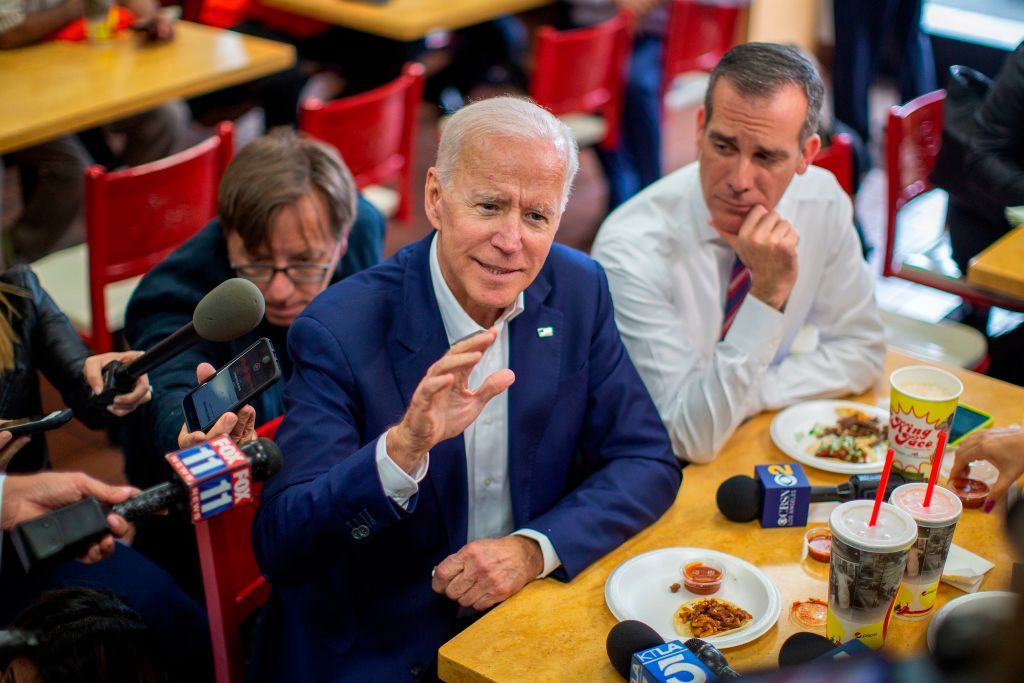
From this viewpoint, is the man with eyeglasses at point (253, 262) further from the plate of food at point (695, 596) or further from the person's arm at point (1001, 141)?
the person's arm at point (1001, 141)

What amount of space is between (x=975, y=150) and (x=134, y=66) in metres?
2.99

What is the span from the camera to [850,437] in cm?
221

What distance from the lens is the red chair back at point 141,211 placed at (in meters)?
3.03

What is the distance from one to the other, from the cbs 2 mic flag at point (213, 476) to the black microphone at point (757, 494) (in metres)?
0.90

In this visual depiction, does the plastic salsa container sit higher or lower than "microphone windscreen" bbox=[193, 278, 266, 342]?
lower

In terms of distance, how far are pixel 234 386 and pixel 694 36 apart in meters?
4.22

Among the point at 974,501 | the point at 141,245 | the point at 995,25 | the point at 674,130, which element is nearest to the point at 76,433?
the point at 141,245

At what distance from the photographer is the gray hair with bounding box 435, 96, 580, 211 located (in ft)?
6.15

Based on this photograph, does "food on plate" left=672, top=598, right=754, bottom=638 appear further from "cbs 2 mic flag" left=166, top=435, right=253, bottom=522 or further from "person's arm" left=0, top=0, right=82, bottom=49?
"person's arm" left=0, top=0, right=82, bottom=49

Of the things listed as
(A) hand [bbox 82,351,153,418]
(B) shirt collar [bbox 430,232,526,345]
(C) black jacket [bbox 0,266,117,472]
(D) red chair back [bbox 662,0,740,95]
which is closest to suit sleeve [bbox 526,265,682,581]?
(B) shirt collar [bbox 430,232,526,345]

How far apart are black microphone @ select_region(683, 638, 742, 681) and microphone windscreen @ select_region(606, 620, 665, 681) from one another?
4 cm

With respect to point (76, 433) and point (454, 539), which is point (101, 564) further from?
point (76, 433)

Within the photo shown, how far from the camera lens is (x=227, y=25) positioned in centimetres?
539

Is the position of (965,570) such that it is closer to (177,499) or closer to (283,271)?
(177,499)
